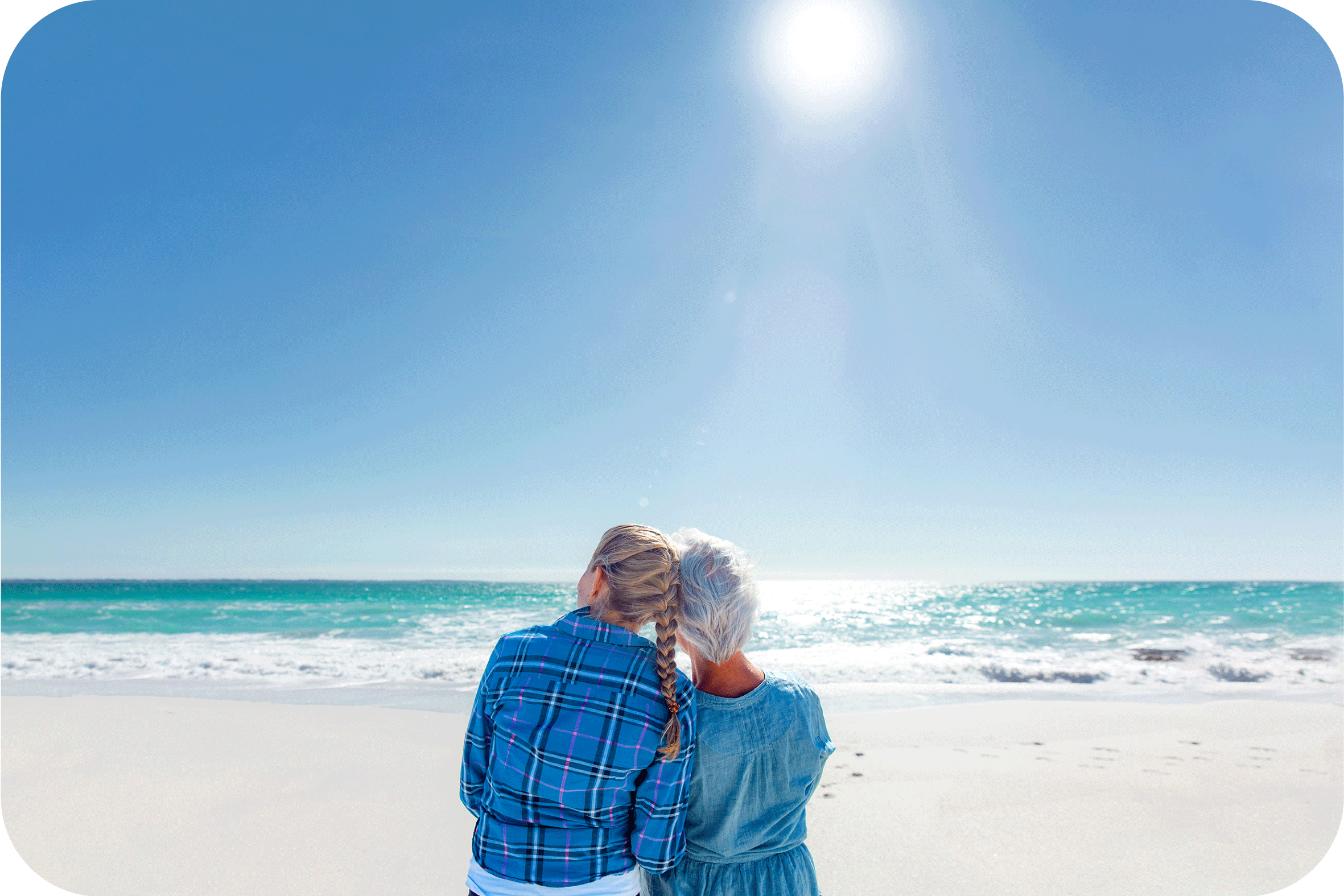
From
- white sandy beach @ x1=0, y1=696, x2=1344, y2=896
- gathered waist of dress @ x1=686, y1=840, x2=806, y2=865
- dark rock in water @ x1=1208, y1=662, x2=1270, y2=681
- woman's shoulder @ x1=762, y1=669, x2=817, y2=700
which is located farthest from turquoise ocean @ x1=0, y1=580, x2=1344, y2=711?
white sandy beach @ x1=0, y1=696, x2=1344, y2=896

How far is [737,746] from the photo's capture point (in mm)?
1478

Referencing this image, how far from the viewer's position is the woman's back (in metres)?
1.48

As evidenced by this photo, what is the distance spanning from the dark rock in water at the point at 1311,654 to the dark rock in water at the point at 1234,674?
2.75 meters

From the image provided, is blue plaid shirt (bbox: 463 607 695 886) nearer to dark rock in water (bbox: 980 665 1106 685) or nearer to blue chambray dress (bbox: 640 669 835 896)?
blue chambray dress (bbox: 640 669 835 896)

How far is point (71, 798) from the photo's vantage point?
13.6ft

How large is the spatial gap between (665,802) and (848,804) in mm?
3154

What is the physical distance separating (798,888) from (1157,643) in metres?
15.7

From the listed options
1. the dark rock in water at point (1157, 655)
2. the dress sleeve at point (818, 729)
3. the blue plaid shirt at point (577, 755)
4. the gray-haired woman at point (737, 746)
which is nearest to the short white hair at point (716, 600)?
the gray-haired woman at point (737, 746)

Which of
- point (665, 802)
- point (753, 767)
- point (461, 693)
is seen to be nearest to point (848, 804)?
point (753, 767)

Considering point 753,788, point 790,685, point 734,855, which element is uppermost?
point 790,685

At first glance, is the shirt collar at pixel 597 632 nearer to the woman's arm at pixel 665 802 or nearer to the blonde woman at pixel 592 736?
the blonde woman at pixel 592 736

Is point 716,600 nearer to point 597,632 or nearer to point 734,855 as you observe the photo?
point 597,632

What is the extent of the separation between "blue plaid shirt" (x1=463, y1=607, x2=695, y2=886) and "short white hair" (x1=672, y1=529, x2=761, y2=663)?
10 cm

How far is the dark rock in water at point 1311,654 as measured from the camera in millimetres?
11281
